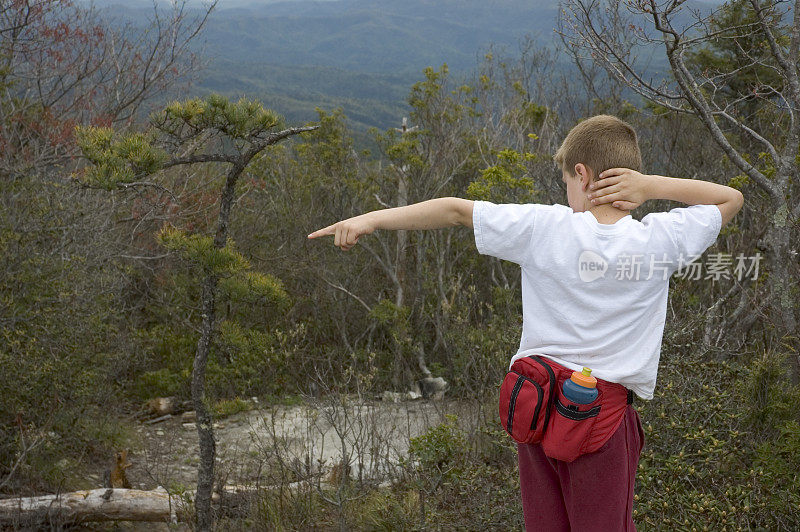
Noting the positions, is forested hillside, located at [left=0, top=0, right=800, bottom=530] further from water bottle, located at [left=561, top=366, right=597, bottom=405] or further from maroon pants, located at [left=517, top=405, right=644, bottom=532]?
water bottle, located at [left=561, top=366, right=597, bottom=405]

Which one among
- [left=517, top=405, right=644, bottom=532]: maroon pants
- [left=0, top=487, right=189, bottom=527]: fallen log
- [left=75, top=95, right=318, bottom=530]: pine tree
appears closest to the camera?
[left=517, top=405, right=644, bottom=532]: maroon pants

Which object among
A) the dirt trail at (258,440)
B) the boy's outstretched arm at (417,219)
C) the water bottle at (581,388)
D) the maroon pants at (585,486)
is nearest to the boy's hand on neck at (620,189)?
the boy's outstretched arm at (417,219)

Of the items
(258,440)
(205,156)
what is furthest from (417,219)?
(258,440)

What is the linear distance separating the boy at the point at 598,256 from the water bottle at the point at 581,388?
0.06m

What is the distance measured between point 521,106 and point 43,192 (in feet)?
20.8

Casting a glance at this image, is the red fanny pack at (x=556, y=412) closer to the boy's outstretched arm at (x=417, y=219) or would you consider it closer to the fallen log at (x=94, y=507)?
the boy's outstretched arm at (x=417, y=219)

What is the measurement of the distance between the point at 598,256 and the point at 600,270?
0.11 ft

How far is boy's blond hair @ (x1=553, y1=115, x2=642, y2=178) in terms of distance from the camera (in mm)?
1846

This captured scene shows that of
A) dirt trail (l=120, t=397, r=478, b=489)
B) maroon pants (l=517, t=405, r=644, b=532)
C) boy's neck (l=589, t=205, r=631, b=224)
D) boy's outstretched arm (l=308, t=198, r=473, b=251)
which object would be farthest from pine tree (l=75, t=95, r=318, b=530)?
dirt trail (l=120, t=397, r=478, b=489)

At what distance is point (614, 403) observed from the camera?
1843 mm

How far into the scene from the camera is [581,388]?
175 centimetres

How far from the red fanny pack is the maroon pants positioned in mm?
62

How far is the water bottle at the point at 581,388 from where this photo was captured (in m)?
1.75

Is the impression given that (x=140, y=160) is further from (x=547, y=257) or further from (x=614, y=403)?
(x=614, y=403)
